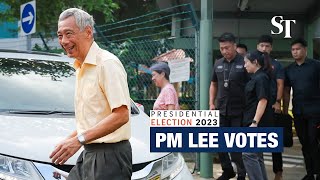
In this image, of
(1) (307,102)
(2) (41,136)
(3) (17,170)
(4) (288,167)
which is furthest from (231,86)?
(3) (17,170)

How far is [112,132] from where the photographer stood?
290 cm

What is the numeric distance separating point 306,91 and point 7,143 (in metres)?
3.97

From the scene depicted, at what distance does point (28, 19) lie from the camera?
8.91 meters

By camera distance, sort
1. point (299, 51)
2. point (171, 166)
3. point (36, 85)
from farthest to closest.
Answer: point (299, 51), point (36, 85), point (171, 166)

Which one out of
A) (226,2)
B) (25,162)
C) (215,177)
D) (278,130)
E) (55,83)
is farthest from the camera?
(226,2)

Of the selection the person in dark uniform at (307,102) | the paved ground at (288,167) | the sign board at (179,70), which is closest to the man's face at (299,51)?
A: the person in dark uniform at (307,102)

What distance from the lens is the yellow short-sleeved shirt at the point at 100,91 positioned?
288 cm

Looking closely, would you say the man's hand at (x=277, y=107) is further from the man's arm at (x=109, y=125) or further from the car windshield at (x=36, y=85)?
the man's arm at (x=109, y=125)

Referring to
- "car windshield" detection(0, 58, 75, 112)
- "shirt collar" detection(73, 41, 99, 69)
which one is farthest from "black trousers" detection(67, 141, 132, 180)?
"car windshield" detection(0, 58, 75, 112)

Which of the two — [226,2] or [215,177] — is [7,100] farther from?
[226,2]

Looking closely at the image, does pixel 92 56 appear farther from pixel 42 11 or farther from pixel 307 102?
pixel 42 11

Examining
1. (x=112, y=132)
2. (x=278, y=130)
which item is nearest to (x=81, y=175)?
(x=112, y=132)

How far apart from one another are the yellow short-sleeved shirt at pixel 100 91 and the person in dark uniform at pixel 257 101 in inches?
119

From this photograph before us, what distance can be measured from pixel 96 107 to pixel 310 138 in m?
4.20
